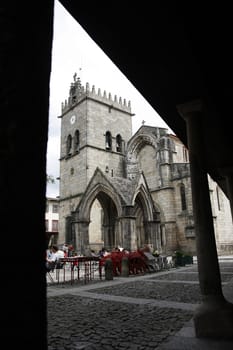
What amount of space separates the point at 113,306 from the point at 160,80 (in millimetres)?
4353

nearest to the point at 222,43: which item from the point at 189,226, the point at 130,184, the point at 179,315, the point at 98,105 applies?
the point at 179,315

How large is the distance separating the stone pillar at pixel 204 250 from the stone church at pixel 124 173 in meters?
12.0

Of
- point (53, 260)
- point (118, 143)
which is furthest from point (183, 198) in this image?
point (53, 260)

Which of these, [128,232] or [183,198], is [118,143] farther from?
[128,232]

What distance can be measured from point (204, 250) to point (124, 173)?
1114 inches

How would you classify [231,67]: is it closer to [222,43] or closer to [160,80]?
[222,43]

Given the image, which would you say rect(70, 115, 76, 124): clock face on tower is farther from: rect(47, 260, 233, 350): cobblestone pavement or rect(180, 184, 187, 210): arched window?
rect(47, 260, 233, 350): cobblestone pavement

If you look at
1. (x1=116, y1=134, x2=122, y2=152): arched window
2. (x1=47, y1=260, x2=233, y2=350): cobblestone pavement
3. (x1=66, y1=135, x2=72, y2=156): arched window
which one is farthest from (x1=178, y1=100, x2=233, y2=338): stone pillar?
(x1=66, y1=135, x2=72, y2=156): arched window

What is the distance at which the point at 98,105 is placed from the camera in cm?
3189

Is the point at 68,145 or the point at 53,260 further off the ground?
the point at 68,145

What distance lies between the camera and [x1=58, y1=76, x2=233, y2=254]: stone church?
1959 centimetres

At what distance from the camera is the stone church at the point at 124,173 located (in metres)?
19.6

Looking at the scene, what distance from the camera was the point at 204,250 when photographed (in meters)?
3.98

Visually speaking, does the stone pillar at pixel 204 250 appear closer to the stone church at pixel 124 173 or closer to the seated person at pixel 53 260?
the seated person at pixel 53 260
